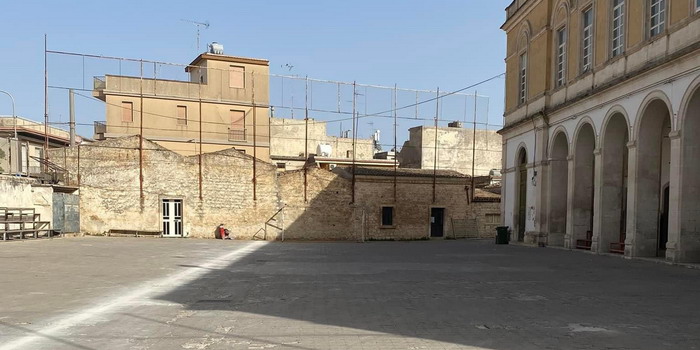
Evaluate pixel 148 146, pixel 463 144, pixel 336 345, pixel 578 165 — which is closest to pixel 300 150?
pixel 463 144

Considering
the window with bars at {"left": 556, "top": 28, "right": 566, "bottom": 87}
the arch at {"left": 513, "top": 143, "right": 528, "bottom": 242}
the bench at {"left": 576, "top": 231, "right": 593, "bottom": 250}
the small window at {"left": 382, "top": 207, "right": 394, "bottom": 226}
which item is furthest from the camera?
the small window at {"left": 382, "top": 207, "right": 394, "bottom": 226}

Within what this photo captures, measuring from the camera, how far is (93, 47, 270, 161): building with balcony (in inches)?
1435

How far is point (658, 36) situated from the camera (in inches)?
599

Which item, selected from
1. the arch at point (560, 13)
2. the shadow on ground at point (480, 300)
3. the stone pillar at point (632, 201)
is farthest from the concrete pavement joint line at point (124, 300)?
the arch at point (560, 13)

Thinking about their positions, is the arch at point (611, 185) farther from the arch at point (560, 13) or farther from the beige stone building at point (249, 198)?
the beige stone building at point (249, 198)

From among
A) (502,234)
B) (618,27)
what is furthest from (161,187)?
(618,27)

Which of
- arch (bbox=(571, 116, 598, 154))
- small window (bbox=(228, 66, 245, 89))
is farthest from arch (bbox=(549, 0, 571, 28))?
small window (bbox=(228, 66, 245, 89))

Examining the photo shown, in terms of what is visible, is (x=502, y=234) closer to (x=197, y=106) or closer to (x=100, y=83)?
(x=197, y=106)

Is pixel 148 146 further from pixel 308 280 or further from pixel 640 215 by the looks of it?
pixel 640 215

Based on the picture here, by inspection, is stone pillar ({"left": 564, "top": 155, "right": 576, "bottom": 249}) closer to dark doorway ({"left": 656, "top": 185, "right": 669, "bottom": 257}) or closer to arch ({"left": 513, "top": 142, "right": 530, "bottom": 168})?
dark doorway ({"left": 656, "top": 185, "right": 669, "bottom": 257})

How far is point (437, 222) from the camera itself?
3416 cm

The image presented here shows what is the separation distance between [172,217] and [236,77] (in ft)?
49.7

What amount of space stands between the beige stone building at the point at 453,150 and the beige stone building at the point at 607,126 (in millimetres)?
22129

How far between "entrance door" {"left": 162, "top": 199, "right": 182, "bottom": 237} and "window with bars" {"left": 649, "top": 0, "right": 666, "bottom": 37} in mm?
25030
